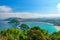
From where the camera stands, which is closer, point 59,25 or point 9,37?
point 9,37

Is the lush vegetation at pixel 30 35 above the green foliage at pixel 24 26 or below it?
below

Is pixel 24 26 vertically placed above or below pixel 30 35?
above

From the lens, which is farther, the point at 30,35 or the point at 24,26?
the point at 24,26

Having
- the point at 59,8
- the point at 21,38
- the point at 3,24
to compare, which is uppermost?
the point at 59,8

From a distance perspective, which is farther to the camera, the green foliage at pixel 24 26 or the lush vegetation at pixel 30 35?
the green foliage at pixel 24 26

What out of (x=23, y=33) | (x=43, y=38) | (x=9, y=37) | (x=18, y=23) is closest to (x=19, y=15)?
(x=18, y=23)

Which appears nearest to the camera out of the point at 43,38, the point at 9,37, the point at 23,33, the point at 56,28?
the point at 43,38

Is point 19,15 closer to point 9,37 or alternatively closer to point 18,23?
point 18,23

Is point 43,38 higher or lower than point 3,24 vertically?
lower

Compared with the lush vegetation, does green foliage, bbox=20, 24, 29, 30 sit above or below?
above

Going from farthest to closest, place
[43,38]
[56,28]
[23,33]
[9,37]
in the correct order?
[56,28] → [23,33] → [9,37] → [43,38]

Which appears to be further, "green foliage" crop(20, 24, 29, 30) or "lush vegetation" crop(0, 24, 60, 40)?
"green foliage" crop(20, 24, 29, 30)
